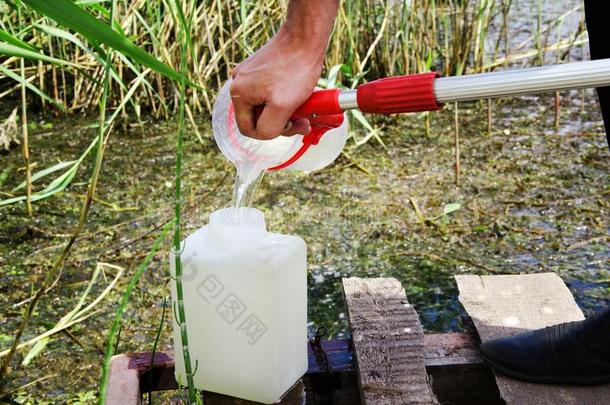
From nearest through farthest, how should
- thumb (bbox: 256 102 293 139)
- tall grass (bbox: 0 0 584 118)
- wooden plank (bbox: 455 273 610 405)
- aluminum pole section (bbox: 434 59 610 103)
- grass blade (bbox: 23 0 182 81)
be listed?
grass blade (bbox: 23 0 182 81) < aluminum pole section (bbox: 434 59 610 103) < thumb (bbox: 256 102 293 139) < wooden plank (bbox: 455 273 610 405) < tall grass (bbox: 0 0 584 118)

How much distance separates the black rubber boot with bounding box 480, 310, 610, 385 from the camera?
1.44 meters

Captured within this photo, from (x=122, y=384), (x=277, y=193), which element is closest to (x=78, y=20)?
(x=122, y=384)

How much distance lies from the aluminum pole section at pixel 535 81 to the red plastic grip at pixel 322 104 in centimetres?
19

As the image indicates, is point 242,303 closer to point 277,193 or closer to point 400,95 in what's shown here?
point 400,95

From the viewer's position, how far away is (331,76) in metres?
2.55

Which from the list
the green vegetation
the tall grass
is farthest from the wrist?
the tall grass

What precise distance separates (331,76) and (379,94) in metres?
1.34

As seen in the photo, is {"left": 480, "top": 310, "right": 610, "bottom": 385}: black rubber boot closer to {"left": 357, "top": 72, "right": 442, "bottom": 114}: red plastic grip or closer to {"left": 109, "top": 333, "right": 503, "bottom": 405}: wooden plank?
{"left": 109, "top": 333, "right": 503, "bottom": 405}: wooden plank

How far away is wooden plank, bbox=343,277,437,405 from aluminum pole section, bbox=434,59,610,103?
494 millimetres

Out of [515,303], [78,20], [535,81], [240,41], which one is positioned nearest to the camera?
[78,20]

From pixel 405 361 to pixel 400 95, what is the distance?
48cm

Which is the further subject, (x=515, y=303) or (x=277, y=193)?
(x=277, y=193)

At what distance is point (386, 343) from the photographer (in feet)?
4.85

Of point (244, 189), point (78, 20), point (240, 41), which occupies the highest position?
point (78, 20)
